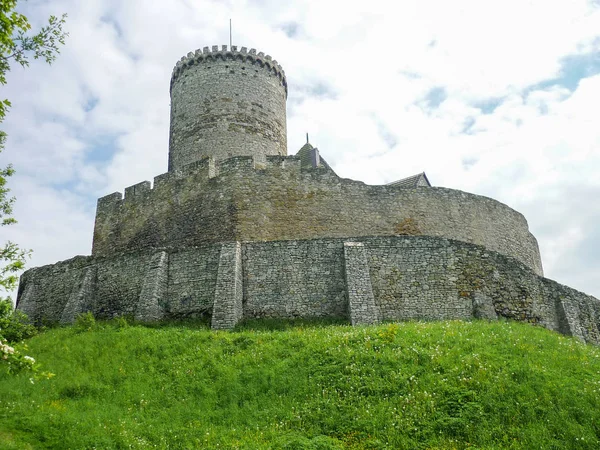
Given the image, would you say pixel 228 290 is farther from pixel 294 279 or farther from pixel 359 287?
pixel 359 287

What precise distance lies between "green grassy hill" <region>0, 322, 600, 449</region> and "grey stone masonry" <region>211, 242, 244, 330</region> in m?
1.72

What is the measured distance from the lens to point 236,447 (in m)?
11.7

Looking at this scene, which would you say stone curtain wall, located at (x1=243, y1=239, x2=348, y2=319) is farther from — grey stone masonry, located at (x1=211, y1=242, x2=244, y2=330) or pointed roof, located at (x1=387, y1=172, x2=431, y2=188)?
pointed roof, located at (x1=387, y1=172, x2=431, y2=188)

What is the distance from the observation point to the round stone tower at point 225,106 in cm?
3047

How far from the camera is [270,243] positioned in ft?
71.3

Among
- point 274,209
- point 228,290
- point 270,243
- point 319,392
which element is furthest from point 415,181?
point 319,392

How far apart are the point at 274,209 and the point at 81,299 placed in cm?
865

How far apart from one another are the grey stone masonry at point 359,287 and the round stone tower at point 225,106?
11.1 metres

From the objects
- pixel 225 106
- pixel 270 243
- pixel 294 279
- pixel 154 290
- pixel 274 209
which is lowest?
pixel 154 290

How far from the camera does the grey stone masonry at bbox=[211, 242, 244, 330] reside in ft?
63.8

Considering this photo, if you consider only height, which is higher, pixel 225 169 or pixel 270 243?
pixel 225 169

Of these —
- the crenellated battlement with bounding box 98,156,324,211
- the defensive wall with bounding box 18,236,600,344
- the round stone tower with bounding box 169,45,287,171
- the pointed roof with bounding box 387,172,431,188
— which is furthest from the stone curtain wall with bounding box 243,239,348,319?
the pointed roof with bounding box 387,172,431,188

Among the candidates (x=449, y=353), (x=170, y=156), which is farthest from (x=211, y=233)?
(x=449, y=353)

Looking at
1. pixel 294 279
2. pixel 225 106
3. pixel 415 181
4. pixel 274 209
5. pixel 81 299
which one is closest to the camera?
pixel 294 279
